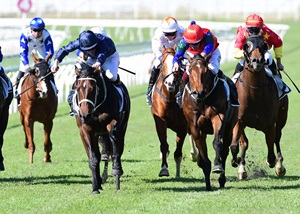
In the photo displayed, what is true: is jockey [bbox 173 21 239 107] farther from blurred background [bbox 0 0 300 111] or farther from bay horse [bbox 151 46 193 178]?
blurred background [bbox 0 0 300 111]

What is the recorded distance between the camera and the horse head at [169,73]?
12.2 m

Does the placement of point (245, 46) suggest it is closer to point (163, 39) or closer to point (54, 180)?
point (163, 39)

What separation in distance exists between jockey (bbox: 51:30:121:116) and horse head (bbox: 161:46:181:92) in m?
0.86

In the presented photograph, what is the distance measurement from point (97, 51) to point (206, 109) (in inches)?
59.5

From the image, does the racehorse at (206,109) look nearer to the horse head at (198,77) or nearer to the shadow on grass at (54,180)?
the horse head at (198,77)

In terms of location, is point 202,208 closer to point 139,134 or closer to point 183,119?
point 183,119

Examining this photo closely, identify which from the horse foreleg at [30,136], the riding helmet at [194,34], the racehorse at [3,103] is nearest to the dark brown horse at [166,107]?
the riding helmet at [194,34]

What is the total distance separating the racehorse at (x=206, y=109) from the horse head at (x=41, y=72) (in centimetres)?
357

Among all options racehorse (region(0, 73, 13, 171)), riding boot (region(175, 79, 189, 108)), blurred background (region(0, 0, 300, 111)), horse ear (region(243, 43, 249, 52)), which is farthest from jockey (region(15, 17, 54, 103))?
Answer: blurred background (region(0, 0, 300, 111))

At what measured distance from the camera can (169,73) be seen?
40.1 feet

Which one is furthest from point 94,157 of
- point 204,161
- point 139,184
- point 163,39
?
point 163,39

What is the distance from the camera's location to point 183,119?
12641mm

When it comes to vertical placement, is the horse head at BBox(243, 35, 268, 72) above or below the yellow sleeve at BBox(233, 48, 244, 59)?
above

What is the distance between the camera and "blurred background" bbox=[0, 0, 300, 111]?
33850 mm
